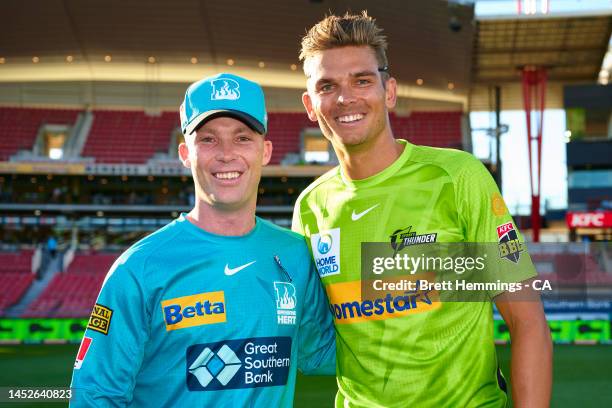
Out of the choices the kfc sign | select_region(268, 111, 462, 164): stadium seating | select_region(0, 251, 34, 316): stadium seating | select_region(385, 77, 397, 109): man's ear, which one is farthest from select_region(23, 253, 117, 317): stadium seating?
the kfc sign

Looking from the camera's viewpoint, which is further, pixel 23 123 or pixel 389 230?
pixel 23 123

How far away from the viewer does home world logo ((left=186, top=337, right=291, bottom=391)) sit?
9.76 feet

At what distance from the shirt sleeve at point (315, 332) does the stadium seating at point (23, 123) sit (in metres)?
41.3

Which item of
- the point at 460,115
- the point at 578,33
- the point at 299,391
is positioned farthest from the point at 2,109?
the point at 299,391

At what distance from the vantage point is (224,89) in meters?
3.28

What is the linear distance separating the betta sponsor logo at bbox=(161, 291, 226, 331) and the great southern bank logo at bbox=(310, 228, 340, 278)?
751mm

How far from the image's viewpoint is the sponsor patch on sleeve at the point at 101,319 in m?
2.85

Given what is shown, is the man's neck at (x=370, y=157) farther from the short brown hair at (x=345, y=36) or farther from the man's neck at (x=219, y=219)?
the man's neck at (x=219, y=219)

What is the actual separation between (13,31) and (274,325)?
138ft

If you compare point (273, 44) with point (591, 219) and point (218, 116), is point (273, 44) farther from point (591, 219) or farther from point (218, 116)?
point (218, 116)

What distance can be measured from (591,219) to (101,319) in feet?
112

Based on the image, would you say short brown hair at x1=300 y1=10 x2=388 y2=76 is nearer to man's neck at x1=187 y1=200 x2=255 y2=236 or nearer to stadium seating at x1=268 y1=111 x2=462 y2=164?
man's neck at x1=187 y1=200 x2=255 y2=236

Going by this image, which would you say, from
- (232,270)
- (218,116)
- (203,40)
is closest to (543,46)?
(203,40)
